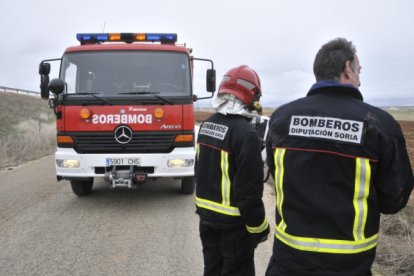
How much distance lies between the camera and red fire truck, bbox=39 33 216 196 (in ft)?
18.8

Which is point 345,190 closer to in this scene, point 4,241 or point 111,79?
point 4,241

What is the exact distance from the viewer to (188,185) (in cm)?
678

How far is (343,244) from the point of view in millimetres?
1673

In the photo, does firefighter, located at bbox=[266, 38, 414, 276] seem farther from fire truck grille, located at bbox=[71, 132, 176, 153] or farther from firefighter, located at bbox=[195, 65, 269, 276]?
fire truck grille, located at bbox=[71, 132, 176, 153]

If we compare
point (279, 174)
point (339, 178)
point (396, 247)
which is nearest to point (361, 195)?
point (339, 178)

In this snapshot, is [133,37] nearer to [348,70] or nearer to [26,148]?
[348,70]

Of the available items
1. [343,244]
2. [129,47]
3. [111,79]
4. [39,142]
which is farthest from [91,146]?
[39,142]

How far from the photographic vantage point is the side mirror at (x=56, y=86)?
5582mm

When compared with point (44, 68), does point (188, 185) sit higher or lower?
lower

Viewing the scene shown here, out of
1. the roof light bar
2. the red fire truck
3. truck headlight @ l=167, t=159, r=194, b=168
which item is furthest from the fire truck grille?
the roof light bar

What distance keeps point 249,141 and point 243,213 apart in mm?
434

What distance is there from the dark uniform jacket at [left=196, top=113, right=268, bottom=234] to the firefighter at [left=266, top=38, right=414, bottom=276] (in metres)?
0.48

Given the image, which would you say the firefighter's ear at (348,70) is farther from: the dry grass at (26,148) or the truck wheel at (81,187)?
the dry grass at (26,148)

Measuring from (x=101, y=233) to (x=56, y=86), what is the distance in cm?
227
